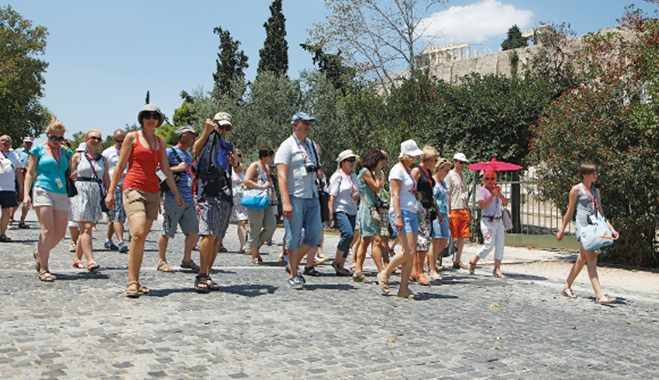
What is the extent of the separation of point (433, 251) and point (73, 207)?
4.85 metres

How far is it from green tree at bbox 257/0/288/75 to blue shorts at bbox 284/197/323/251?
32.3m

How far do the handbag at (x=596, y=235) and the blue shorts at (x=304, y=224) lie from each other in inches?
121

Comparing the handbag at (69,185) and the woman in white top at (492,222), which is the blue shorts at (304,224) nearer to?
the handbag at (69,185)

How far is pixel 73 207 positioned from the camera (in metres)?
9.05

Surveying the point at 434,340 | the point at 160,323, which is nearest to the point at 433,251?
the point at 434,340

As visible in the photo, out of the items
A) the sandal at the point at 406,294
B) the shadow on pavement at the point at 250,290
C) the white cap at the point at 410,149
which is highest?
the white cap at the point at 410,149

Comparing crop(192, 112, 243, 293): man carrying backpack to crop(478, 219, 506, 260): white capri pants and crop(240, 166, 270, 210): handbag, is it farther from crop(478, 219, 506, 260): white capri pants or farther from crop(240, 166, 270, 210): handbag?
crop(478, 219, 506, 260): white capri pants

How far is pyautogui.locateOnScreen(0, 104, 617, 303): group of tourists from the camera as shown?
702cm

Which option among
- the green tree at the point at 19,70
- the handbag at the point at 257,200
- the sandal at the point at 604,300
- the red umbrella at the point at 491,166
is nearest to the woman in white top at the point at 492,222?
the sandal at the point at 604,300

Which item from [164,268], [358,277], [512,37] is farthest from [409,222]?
[512,37]

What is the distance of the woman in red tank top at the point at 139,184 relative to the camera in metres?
6.74

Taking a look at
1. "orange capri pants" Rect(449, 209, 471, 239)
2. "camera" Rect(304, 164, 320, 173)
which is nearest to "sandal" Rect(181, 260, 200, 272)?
"camera" Rect(304, 164, 320, 173)

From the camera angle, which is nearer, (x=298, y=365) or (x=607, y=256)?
(x=298, y=365)

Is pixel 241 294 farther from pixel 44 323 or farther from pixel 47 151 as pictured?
pixel 47 151
